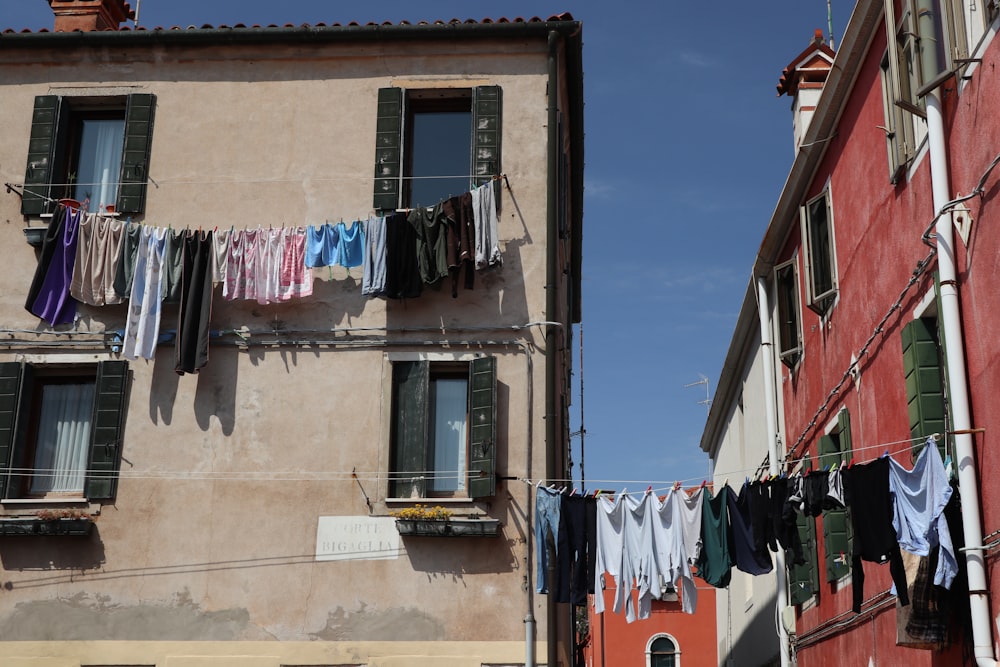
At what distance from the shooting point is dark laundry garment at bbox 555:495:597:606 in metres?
12.6

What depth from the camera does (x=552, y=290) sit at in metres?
14.1

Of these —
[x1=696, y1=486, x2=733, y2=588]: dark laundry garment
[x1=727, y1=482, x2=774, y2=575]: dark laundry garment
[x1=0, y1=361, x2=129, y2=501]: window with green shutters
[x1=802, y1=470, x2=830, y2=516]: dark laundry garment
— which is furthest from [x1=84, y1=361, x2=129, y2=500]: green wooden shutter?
[x1=802, y1=470, x2=830, y2=516]: dark laundry garment

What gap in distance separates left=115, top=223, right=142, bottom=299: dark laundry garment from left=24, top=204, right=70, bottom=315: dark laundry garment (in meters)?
0.78

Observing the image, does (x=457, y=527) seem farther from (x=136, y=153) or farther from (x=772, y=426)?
(x=136, y=153)

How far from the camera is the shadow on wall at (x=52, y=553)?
1352 centimetres

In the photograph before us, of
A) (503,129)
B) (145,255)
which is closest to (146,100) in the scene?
(145,255)

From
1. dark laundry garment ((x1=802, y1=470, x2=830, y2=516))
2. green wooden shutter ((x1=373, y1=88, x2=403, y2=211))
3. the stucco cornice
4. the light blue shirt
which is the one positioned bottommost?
the light blue shirt

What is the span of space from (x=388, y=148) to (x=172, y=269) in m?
2.97

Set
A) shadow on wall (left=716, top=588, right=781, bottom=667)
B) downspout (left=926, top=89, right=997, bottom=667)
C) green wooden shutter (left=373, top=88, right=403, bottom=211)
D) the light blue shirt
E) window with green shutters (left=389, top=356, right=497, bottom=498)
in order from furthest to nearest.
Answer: shadow on wall (left=716, top=588, right=781, bottom=667) → green wooden shutter (left=373, top=88, right=403, bottom=211) → window with green shutters (left=389, top=356, right=497, bottom=498) → the light blue shirt → downspout (left=926, top=89, right=997, bottom=667)

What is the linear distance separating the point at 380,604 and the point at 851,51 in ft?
25.4

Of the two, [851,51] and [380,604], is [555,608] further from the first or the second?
[851,51]

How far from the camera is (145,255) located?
14.3 metres

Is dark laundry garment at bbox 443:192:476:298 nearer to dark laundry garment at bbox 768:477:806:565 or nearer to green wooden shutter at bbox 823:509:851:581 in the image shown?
dark laundry garment at bbox 768:477:806:565

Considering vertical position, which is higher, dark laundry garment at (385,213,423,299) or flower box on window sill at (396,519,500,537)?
dark laundry garment at (385,213,423,299)
